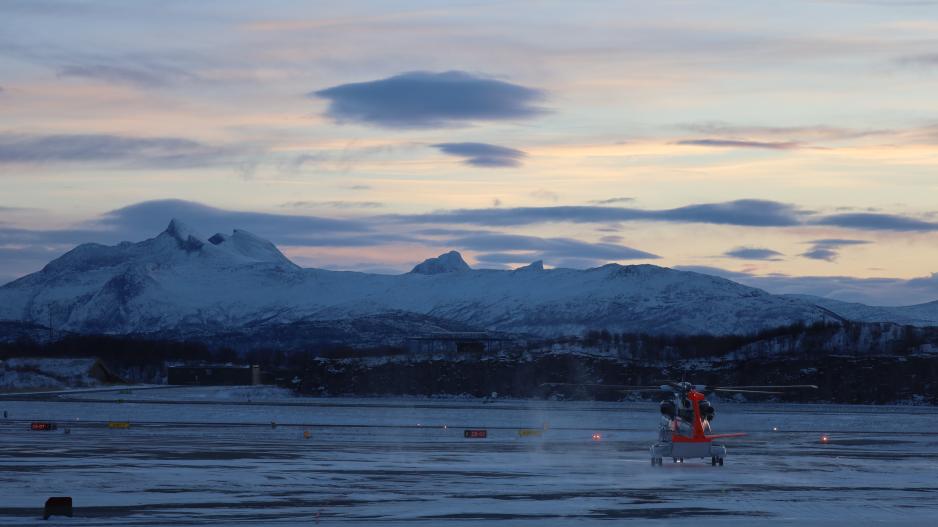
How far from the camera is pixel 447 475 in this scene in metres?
54.7

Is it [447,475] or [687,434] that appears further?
[687,434]

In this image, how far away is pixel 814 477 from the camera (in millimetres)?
55625

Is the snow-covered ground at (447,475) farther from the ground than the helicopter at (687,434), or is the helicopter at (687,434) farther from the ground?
the helicopter at (687,434)

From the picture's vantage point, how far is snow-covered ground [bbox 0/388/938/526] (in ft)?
135

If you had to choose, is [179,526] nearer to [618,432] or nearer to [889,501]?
[889,501]

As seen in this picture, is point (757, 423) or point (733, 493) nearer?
point (733, 493)

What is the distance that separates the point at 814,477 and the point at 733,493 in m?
8.82

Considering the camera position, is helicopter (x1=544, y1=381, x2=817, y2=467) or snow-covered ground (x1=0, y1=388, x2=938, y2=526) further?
helicopter (x1=544, y1=381, x2=817, y2=467)

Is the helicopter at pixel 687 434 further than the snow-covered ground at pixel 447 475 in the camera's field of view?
Yes

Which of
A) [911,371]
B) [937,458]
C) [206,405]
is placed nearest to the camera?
[937,458]

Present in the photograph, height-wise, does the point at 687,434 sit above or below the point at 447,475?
above

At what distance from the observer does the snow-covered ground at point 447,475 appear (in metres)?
41.2

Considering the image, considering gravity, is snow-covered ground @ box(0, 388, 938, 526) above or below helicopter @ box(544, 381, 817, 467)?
below

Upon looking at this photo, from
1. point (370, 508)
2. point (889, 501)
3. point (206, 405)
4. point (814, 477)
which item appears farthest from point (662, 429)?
point (206, 405)
